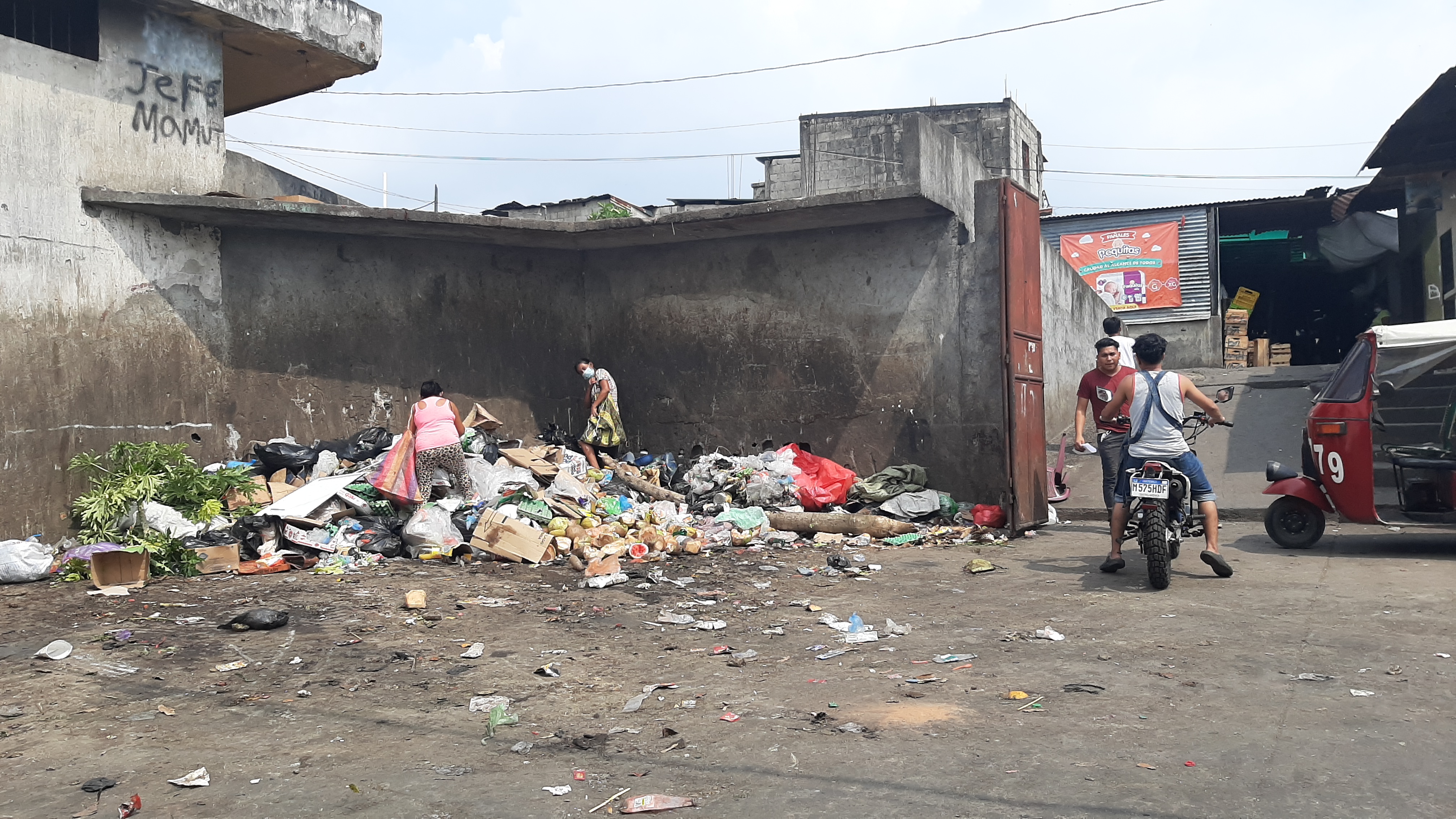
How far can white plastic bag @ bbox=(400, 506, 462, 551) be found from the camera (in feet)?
25.9

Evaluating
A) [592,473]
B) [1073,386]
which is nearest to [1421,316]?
[1073,386]

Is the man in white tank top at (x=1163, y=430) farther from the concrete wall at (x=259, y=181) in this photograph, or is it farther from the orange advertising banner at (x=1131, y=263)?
the orange advertising banner at (x=1131, y=263)

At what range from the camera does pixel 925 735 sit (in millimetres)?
3396

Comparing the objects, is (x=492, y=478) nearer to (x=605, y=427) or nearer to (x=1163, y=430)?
(x=605, y=427)

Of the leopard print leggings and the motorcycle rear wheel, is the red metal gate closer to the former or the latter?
the motorcycle rear wheel

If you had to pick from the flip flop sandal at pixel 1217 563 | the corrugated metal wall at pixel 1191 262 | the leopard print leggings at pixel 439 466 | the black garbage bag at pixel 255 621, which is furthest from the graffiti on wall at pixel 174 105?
the corrugated metal wall at pixel 1191 262

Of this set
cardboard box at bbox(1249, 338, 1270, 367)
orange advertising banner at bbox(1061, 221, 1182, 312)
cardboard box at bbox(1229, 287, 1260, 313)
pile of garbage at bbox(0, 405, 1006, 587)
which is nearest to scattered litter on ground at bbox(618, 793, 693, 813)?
pile of garbage at bbox(0, 405, 1006, 587)

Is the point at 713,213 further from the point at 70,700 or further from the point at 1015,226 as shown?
the point at 70,700

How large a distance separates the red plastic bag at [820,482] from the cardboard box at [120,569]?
5.41 m

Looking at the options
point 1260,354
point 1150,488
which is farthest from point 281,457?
point 1260,354

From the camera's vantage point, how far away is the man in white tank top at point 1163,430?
19.9 feet

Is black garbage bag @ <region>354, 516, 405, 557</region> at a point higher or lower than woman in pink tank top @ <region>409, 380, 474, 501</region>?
lower

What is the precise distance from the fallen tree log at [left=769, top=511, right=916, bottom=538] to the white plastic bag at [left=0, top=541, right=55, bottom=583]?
555 cm

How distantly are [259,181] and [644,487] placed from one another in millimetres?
6031
